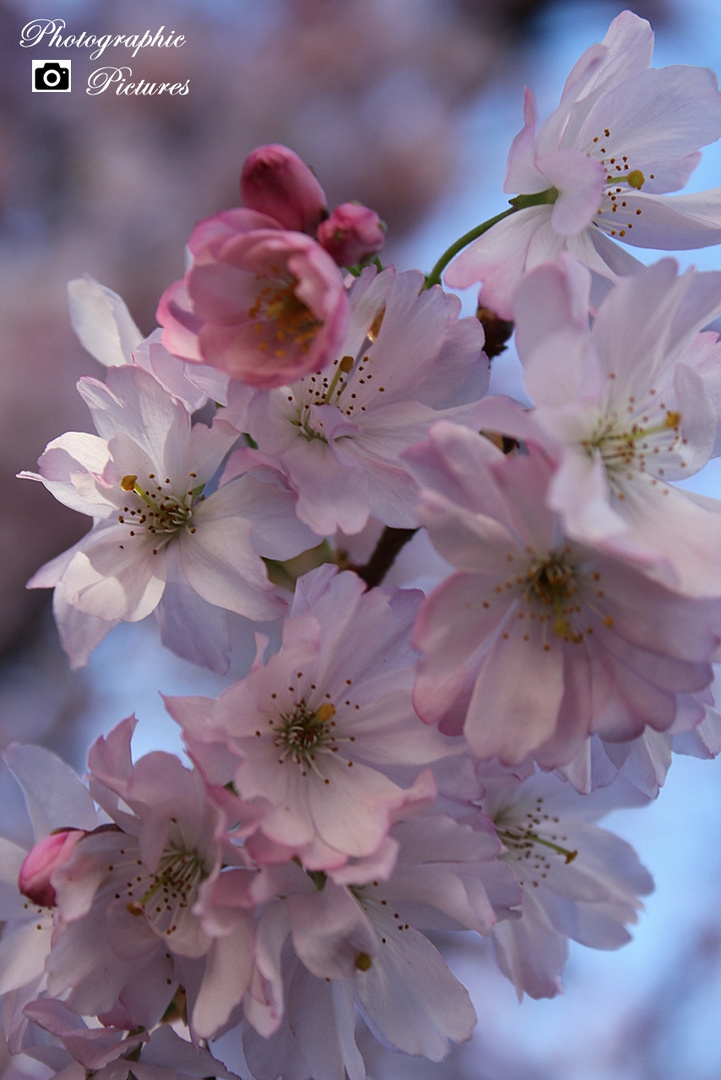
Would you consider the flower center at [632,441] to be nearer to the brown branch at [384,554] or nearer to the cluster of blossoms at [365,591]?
the cluster of blossoms at [365,591]

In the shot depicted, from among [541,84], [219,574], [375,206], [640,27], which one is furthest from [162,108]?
[219,574]

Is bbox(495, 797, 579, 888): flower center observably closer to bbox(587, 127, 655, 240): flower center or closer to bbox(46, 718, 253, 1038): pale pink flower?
bbox(46, 718, 253, 1038): pale pink flower

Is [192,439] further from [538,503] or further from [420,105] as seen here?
[420,105]

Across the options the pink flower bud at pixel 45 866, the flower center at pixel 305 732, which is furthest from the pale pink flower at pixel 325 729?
the pink flower bud at pixel 45 866

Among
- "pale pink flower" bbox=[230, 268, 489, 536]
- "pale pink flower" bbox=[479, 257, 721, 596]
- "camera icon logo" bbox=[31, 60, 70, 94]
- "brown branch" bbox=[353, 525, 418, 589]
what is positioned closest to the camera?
"pale pink flower" bbox=[479, 257, 721, 596]

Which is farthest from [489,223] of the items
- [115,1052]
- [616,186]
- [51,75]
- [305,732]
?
[51,75]

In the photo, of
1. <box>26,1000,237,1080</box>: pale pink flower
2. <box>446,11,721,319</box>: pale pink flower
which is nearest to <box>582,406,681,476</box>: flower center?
<box>446,11,721,319</box>: pale pink flower

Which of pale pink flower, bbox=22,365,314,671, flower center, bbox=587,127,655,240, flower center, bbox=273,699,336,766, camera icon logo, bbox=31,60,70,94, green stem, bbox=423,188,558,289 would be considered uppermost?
camera icon logo, bbox=31,60,70,94
